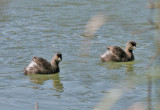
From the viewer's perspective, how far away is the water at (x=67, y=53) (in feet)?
22.8

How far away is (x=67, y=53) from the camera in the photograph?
12141mm

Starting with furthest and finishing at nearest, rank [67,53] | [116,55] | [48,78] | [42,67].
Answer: [67,53] < [116,55] < [42,67] < [48,78]

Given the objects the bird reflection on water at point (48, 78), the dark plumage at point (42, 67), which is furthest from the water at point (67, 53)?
the dark plumage at point (42, 67)

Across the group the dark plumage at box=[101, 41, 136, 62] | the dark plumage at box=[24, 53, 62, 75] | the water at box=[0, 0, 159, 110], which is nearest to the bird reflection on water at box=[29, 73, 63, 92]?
the water at box=[0, 0, 159, 110]

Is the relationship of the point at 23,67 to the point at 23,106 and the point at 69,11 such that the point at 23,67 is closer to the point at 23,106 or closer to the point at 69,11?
the point at 23,106

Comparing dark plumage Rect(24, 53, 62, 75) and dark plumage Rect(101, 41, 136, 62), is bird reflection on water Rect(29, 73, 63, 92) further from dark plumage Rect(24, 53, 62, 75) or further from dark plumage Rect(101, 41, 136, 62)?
dark plumage Rect(101, 41, 136, 62)

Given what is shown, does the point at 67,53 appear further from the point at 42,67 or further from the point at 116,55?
the point at 42,67

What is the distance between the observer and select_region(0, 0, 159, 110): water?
6.95m

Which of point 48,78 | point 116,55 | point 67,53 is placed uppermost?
point 67,53

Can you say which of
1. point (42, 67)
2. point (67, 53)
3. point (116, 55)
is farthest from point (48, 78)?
point (116, 55)

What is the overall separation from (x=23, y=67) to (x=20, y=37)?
407 centimetres

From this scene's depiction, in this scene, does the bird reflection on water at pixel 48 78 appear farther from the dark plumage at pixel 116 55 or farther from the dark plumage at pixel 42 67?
the dark plumage at pixel 116 55

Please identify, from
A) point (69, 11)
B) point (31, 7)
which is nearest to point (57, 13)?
point (69, 11)

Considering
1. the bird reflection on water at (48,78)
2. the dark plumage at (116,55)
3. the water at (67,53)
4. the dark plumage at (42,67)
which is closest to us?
the water at (67,53)
